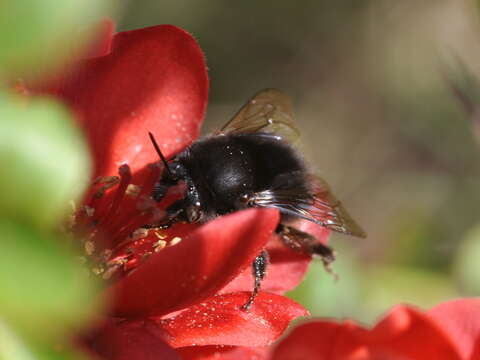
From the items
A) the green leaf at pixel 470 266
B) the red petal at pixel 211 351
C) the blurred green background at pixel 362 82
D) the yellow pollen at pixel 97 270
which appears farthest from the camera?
the blurred green background at pixel 362 82

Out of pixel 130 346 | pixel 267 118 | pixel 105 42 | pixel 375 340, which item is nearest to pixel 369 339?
pixel 375 340

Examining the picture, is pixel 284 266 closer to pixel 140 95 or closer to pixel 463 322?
pixel 140 95

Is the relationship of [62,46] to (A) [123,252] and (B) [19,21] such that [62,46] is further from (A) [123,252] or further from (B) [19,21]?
(A) [123,252]

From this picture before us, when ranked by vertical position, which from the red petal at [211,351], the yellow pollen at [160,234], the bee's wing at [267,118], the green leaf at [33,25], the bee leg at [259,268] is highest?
the green leaf at [33,25]

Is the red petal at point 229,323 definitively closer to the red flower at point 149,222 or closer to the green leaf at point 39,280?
the red flower at point 149,222

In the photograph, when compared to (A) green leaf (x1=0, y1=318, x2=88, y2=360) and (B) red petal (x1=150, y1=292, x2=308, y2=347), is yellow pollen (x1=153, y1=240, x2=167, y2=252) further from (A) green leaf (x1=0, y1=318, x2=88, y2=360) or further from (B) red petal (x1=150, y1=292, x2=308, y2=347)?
(A) green leaf (x1=0, y1=318, x2=88, y2=360)

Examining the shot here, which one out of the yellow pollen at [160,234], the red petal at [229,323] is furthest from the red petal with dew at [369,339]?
the yellow pollen at [160,234]
